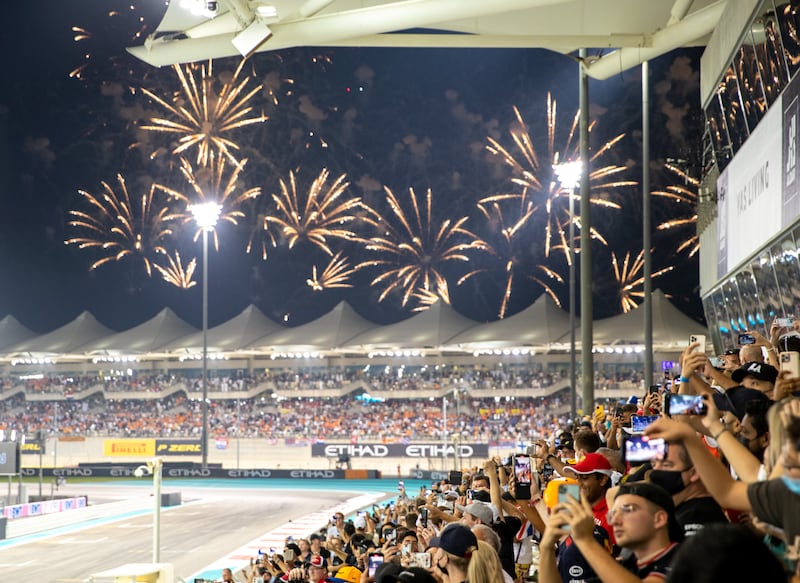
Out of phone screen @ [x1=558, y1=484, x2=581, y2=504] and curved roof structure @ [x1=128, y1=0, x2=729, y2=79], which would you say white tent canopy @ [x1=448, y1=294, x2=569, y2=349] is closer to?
curved roof structure @ [x1=128, y1=0, x2=729, y2=79]

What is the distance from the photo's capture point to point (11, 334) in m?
66.9

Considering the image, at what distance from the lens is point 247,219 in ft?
290

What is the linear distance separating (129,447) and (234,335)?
30.8 feet

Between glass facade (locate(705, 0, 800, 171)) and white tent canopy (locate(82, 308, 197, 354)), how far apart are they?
45587 mm

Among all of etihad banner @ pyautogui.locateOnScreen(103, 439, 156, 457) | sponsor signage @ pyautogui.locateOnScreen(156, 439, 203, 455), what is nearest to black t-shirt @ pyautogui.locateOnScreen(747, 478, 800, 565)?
sponsor signage @ pyautogui.locateOnScreen(156, 439, 203, 455)

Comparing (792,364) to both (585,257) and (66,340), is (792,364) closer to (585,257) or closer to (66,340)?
(585,257)

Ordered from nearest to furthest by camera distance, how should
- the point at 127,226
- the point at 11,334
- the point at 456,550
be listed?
the point at 456,550 < the point at 11,334 < the point at 127,226

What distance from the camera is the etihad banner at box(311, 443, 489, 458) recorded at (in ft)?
148

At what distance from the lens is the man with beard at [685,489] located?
4.18m

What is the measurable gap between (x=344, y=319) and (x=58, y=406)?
806 inches

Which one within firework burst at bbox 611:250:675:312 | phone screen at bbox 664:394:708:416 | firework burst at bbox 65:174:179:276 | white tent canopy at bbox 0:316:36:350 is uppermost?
firework burst at bbox 65:174:179:276

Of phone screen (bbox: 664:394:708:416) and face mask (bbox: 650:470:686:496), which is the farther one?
face mask (bbox: 650:470:686:496)

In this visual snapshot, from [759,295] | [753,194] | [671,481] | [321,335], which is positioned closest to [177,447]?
[321,335]

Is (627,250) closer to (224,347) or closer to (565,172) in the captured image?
(224,347)
